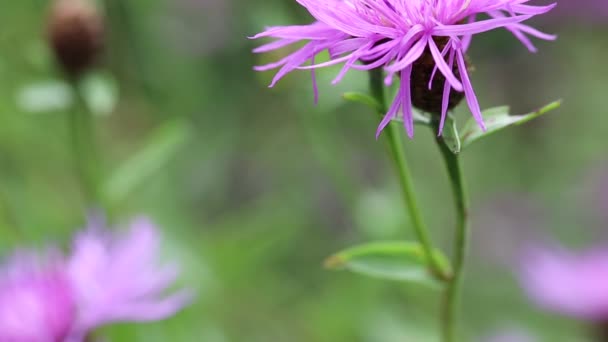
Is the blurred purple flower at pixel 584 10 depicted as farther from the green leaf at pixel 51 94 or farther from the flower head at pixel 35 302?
the flower head at pixel 35 302

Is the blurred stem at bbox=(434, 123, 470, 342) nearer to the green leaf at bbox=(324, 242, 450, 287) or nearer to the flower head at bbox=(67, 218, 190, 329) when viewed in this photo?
the green leaf at bbox=(324, 242, 450, 287)

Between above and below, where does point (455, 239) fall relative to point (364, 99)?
below

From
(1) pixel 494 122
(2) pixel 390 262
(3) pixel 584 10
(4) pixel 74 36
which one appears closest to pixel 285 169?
(3) pixel 584 10

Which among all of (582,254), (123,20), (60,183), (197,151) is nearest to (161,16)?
(123,20)

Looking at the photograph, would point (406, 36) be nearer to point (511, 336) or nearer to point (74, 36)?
point (74, 36)

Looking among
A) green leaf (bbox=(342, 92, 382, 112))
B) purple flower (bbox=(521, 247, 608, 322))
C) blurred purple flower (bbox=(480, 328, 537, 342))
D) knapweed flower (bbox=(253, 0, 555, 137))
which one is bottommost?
blurred purple flower (bbox=(480, 328, 537, 342))

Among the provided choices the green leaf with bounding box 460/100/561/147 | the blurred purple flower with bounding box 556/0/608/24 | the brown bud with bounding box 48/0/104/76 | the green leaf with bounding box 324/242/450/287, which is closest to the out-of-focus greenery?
the blurred purple flower with bounding box 556/0/608/24
